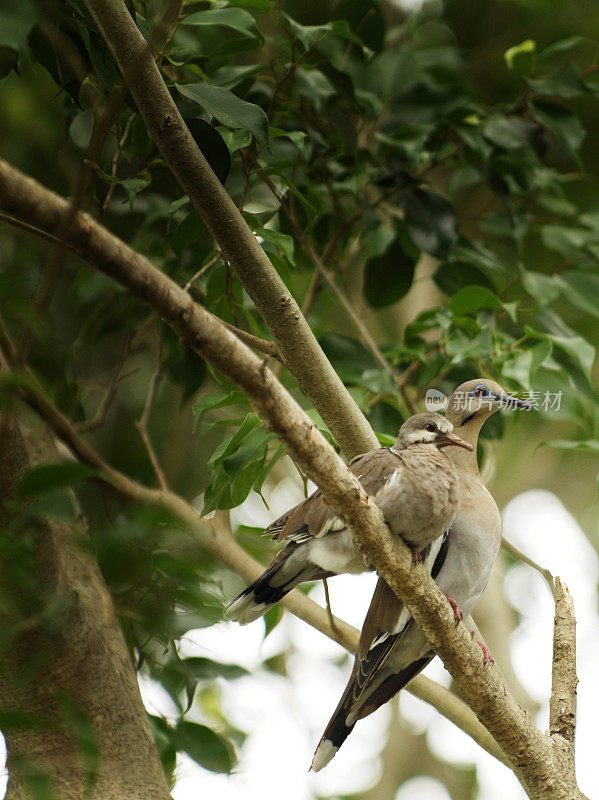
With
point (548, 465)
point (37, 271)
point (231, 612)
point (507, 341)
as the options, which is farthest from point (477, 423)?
point (548, 465)

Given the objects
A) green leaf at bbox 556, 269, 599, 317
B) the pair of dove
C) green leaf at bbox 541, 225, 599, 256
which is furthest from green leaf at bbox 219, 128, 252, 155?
green leaf at bbox 541, 225, 599, 256

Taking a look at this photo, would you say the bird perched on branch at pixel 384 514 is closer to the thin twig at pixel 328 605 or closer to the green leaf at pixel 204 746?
the thin twig at pixel 328 605

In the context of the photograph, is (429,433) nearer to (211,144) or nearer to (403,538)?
(403,538)

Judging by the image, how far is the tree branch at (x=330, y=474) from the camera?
0.62m

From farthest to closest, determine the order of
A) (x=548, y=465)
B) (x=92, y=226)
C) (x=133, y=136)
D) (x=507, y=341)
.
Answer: (x=548, y=465)
(x=507, y=341)
(x=133, y=136)
(x=92, y=226)

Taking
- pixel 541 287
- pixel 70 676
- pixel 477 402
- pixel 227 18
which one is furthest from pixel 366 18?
pixel 70 676

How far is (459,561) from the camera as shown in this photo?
133 cm

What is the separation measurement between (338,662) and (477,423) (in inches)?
82.1

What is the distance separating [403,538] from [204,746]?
56 centimetres

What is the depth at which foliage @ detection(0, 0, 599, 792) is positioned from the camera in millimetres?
1168

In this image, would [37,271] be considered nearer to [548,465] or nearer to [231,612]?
[231,612]

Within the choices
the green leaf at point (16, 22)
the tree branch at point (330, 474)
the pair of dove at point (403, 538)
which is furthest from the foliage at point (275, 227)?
the tree branch at point (330, 474)

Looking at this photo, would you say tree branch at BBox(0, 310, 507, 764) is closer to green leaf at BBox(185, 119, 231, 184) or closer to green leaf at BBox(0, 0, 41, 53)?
green leaf at BBox(185, 119, 231, 184)

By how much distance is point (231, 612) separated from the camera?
1188 millimetres
